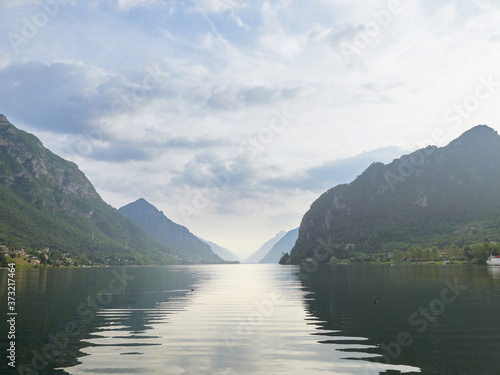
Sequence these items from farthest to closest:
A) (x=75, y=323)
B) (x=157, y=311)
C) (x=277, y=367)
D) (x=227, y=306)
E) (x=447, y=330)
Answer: (x=227, y=306), (x=157, y=311), (x=75, y=323), (x=447, y=330), (x=277, y=367)

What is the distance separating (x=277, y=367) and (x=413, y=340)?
46.6 feet

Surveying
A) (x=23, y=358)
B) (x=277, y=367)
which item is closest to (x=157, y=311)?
(x=23, y=358)

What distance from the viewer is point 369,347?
96.9ft

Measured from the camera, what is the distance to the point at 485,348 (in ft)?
91.4

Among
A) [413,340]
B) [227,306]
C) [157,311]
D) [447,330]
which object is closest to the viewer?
[413,340]

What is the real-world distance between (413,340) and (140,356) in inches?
940

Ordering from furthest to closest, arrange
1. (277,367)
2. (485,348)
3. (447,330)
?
(447,330), (485,348), (277,367)

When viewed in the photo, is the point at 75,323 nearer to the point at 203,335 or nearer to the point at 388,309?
the point at 203,335

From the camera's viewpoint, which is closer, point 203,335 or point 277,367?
point 277,367

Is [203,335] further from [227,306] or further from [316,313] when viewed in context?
[227,306]

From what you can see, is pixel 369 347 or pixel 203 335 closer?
pixel 369 347

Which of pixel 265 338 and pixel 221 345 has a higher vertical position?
pixel 221 345

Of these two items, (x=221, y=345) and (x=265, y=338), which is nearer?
(x=221, y=345)

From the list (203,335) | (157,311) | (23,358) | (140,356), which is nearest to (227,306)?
(157,311)
